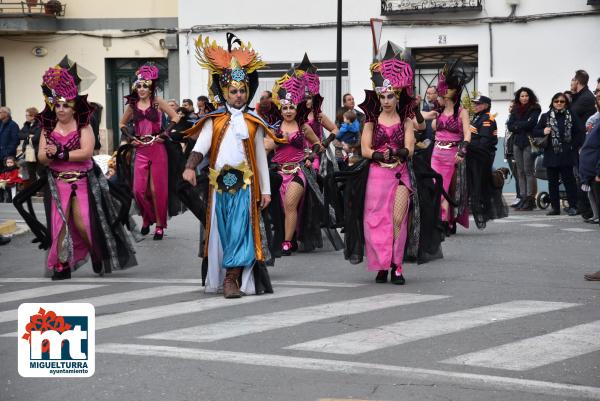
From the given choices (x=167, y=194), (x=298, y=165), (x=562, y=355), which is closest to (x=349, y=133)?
(x=167, y=194)

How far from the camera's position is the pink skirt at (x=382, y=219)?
1266 cm

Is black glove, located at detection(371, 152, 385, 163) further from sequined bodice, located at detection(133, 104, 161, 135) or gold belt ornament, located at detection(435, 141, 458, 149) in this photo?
sequined bodice, located at detection(133, 104, 161, 135)

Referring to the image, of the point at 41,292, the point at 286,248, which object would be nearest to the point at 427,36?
the point at 286,248

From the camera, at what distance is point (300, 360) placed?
28.5 feet

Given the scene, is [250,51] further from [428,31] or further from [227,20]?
[227,20]

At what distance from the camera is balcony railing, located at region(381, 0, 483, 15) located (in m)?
31.2

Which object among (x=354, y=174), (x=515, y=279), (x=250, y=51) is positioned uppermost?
(x=250, y=51)

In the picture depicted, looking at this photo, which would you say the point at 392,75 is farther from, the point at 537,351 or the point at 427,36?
the point at 427,36

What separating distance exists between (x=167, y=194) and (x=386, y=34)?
15.5 m

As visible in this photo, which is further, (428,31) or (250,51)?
(428,31)

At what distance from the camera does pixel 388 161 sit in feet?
41.9

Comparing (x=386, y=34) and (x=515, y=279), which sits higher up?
(x=386, y=34)

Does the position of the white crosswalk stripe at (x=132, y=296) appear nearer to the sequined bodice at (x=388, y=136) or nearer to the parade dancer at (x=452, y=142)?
the sequined bodice at (x=388, y=136)

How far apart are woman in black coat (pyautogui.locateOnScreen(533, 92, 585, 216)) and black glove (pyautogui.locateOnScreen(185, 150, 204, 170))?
382 inches
